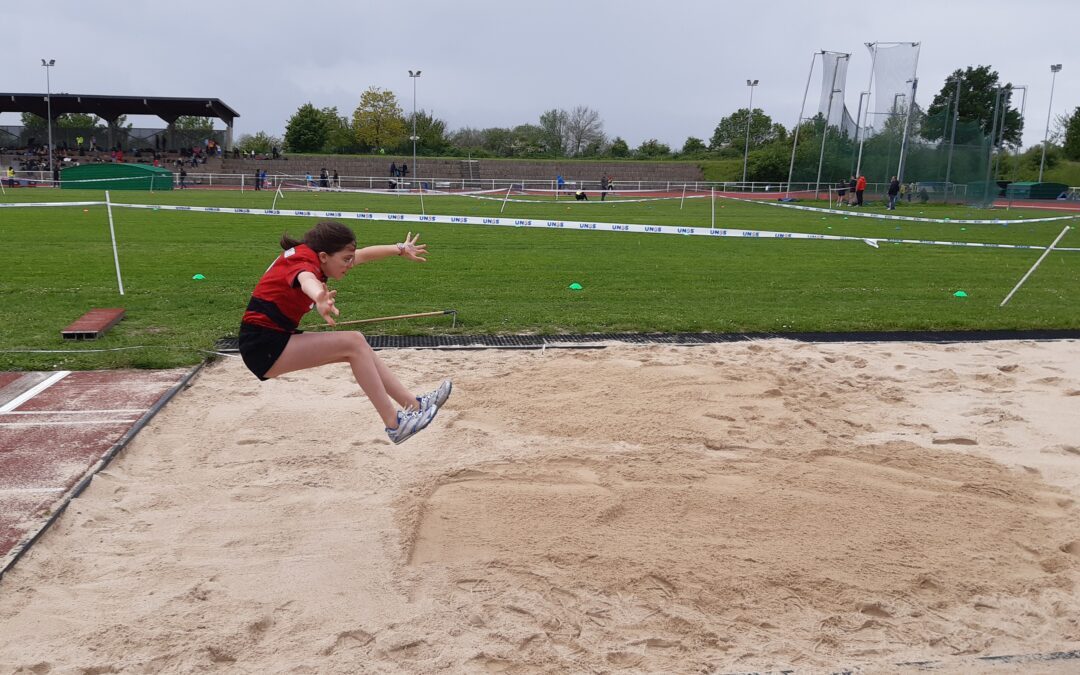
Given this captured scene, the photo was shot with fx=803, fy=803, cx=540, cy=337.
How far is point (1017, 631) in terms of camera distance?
3633 millimetres

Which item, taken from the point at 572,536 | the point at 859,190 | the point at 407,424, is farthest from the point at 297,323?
the point at 859,190

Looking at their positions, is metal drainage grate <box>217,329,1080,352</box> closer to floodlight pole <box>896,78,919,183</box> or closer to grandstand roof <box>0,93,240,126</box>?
floodlight pole <box>896,78,919,183</box>

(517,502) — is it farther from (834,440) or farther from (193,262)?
(193,262)

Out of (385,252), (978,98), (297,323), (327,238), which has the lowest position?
(297,323)

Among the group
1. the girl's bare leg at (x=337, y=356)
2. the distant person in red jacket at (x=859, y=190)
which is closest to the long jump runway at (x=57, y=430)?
the girl's bare leg at (x=337, y=356)

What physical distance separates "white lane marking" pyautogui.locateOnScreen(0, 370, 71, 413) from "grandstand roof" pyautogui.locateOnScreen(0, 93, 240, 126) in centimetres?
5500

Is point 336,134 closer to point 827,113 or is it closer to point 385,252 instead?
point 827,113

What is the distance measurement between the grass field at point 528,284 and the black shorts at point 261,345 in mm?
3654

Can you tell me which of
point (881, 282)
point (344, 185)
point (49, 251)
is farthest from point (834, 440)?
point (344, 185)

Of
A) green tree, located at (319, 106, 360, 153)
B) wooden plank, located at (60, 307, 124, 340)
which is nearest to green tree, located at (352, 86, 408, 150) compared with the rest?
green tree, located at (319, 106, 360, 153)

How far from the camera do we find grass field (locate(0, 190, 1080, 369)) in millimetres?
9281

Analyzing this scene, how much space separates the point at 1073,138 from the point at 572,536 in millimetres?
71683

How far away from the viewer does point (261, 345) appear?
14.5 ft

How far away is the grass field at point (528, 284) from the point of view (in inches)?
365
